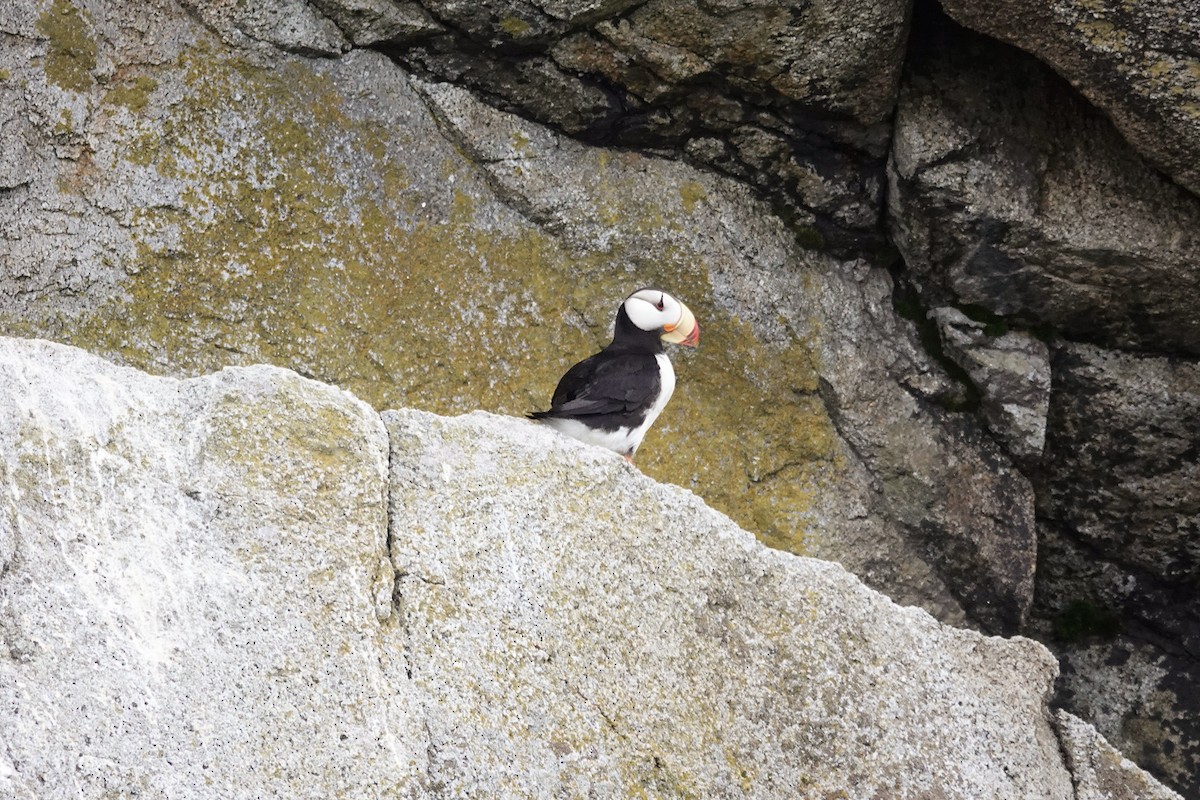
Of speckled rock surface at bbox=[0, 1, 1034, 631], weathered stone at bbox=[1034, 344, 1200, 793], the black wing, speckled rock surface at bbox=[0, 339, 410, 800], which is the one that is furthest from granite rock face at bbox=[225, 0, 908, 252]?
speckled rock surface at bbox=[0, 339, 410, 800]

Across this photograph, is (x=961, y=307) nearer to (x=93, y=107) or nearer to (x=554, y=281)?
(x=554, y=281)

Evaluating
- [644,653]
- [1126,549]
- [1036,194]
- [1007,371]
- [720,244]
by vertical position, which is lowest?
[1126,549]

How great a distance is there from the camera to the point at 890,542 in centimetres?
650

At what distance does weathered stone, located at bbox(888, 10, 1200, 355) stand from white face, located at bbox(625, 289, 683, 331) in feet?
4.87

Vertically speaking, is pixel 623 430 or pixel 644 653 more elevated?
pixel 644 653

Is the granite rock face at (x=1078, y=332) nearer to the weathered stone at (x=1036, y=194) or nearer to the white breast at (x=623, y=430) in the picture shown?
the weathered stone at (x=1036, y=194)

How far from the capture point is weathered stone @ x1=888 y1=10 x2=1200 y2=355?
5840 millimetres

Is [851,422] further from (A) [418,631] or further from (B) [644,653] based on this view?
(A) [418,631]

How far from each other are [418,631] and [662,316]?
2.43 meters

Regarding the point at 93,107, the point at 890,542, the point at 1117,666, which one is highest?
the point at 93,107

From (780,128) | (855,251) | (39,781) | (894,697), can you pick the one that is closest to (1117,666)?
(855,251)

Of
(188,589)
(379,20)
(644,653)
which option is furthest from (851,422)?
(188,589)

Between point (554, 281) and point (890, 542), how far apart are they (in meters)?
2.13

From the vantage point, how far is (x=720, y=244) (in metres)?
6.43
